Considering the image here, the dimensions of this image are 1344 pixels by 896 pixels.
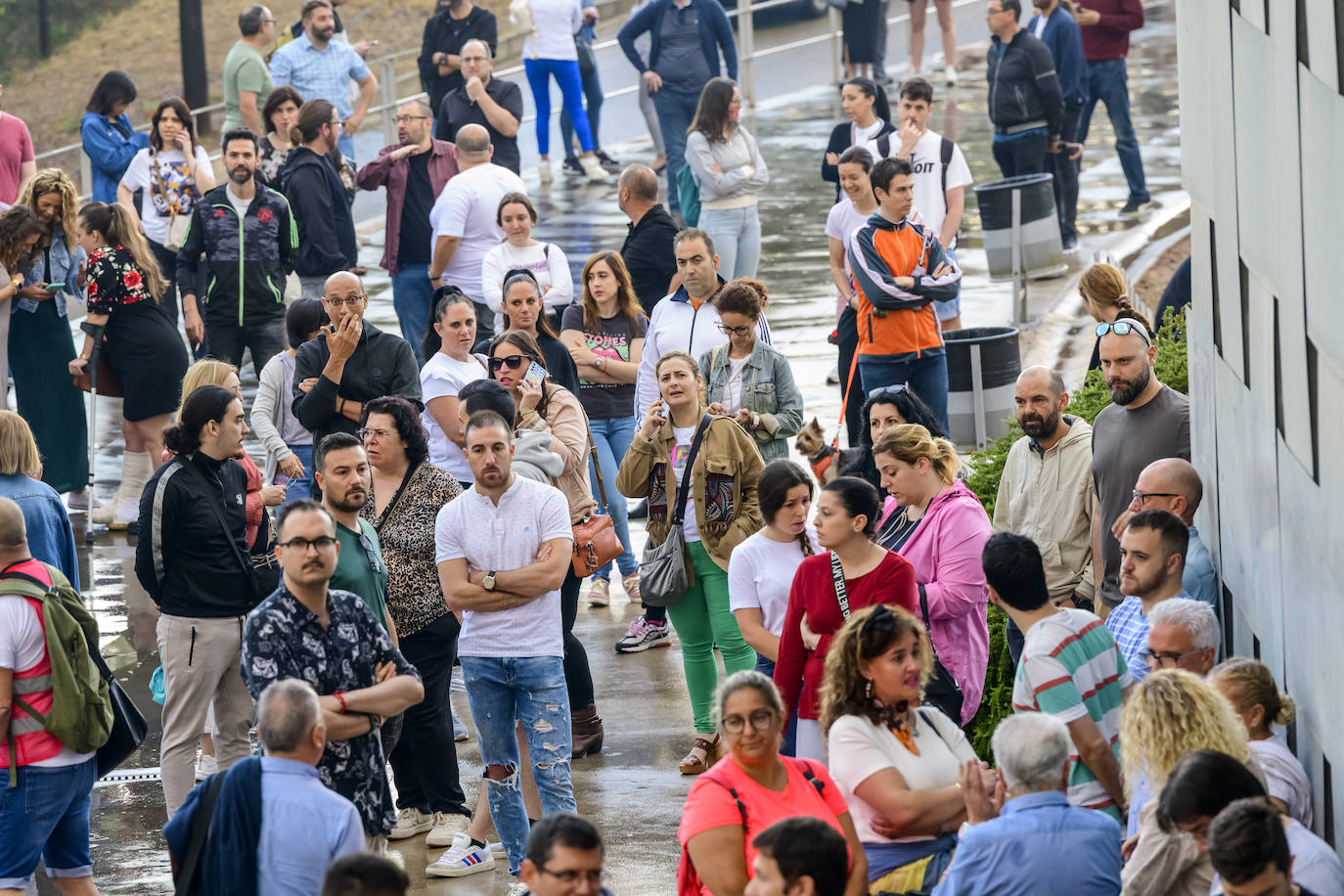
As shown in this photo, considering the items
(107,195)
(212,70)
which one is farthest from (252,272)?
(212,70)

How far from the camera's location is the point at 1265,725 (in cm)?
565

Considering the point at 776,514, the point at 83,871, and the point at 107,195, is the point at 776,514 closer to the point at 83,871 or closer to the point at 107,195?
the point at 83,871

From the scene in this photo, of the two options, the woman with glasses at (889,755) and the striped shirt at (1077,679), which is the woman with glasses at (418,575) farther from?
the striped shirt at (1077,679)

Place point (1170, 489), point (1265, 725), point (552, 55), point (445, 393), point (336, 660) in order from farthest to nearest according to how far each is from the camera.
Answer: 1. point (552, 55)
2. point (445, 393)
3. point (1170, 489)
4. point (336, 660)
5. point (1265, 725)

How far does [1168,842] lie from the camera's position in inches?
205

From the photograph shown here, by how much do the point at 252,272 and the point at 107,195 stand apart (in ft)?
12.1

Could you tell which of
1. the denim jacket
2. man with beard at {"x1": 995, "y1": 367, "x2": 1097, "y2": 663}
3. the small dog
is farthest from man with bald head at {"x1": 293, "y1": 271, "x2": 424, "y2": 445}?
man with beard at {"x1": 995, "y1": 367, "x2": 1097, "y2": 663}

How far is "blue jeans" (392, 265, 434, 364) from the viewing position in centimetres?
1326

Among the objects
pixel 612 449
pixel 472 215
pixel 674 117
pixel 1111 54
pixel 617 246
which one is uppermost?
pixel 1111 54

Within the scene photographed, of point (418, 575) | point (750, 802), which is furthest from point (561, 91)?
point (750, 802)

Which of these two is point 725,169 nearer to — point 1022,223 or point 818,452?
point 1022,223

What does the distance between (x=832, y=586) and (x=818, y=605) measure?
88 millimetres

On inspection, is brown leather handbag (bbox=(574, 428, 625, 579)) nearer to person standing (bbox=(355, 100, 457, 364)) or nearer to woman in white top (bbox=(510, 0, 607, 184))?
person standing (bbox=(355, 100, 457, 364))

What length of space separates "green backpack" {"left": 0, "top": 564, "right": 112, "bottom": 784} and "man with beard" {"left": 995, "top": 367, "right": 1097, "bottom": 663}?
3.86 metres
